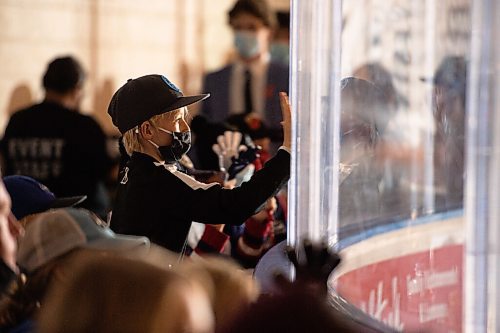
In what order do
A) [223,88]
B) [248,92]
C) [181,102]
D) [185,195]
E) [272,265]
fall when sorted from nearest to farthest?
1. [272,265]
2. [185,195]
3. [181,102]
4. [248,92]
5. [223,88]

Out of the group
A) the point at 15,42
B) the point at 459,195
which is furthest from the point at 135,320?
the point at 15,42

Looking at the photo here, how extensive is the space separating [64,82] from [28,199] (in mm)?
2646

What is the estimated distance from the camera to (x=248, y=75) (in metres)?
6.03

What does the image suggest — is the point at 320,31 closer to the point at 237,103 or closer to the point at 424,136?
the point at 424,136

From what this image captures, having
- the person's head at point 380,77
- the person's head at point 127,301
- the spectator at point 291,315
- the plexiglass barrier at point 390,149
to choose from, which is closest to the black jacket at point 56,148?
the plexiglass barrier at point 390,149


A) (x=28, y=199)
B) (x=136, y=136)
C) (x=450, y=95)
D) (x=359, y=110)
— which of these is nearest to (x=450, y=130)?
(x=450, y=95)

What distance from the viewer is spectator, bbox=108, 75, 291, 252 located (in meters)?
3.49

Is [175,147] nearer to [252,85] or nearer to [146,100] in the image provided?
Result: [146,100]

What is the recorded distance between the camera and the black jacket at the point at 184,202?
3.49m

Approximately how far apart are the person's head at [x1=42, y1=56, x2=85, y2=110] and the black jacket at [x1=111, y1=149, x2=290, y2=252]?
8.81 feet

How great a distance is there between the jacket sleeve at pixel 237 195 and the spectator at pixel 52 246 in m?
0.89

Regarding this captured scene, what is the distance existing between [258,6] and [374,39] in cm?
339

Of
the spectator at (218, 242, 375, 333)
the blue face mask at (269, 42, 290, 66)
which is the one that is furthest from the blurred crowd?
the blue face mask at (269, 42, 290, 66)

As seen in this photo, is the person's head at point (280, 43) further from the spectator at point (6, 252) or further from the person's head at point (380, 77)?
the spectator at point (6, 252)
